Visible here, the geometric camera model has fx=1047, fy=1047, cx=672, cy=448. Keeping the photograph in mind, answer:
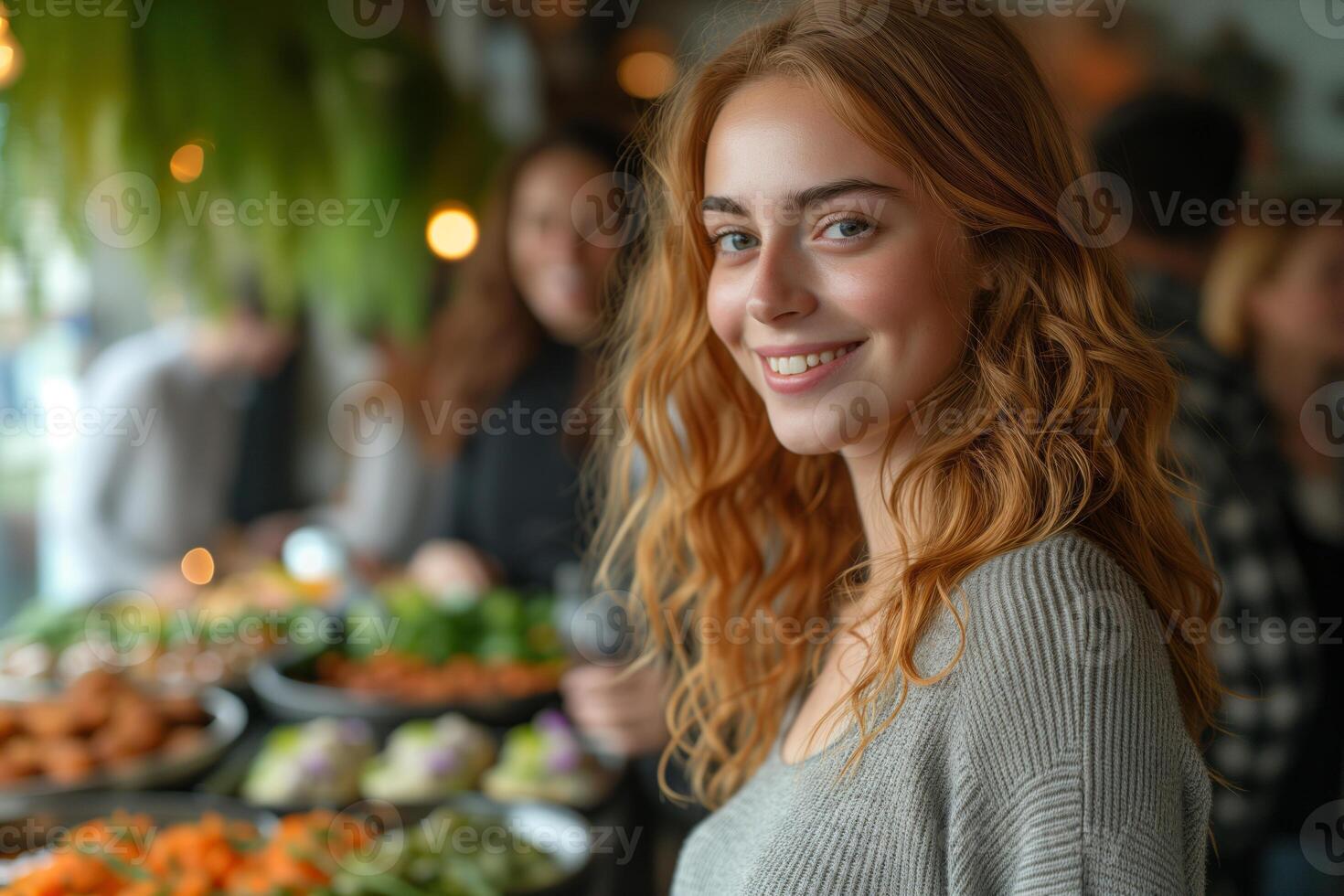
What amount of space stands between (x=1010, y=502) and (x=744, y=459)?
44 centimetres

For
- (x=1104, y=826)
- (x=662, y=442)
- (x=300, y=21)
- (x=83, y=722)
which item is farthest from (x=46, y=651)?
(x=1104, y=826)

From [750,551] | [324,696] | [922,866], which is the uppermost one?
[750,551]

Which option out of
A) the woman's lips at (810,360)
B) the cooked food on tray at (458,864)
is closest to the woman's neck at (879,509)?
the woman's lips at (810,360)

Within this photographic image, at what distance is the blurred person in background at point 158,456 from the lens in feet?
10.7

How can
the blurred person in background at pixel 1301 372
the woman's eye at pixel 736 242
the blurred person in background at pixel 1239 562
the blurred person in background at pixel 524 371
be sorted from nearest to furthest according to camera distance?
the woman's eye at pixel 736 242
the blurred person in background at pixel 1239 562
the blurred person in background at pixel 1301 372
the blurred person in background at pixel 524 371

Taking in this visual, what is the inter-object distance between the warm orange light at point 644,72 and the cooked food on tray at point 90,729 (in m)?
3.80

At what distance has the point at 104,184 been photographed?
73.5 inches

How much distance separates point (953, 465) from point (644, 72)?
4.50 m

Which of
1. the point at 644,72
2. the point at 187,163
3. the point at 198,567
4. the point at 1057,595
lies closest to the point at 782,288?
the point at 1057,595

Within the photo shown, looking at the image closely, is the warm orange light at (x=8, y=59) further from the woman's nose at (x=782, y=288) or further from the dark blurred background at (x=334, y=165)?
the woman's nose at (x=782, y=288)

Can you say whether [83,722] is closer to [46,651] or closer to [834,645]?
[46,651]

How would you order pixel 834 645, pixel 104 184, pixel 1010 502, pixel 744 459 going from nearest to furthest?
1. pixel 1010 502
2. pixel 834 645
3. pixel 744 459
4. pixel 104 184

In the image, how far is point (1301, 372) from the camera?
262 cm

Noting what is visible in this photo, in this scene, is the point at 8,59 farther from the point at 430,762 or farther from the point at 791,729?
the point at 791,729
